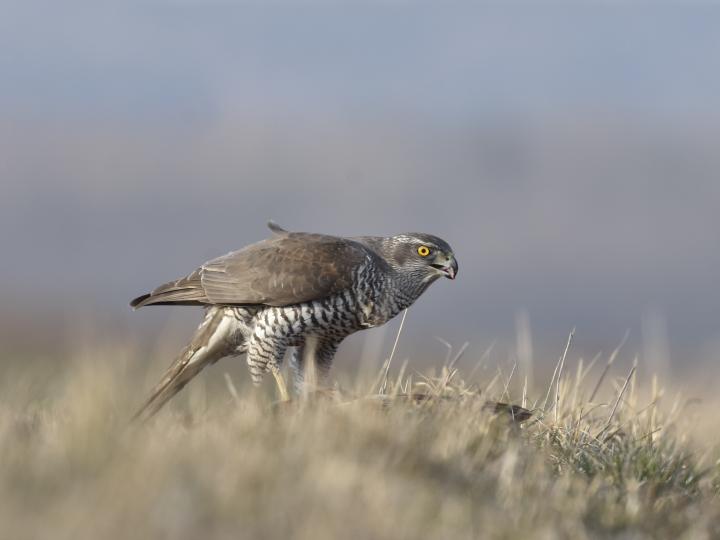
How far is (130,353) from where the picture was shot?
520 centimetres

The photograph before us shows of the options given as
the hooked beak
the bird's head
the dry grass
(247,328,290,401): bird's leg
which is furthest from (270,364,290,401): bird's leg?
the hooked beak

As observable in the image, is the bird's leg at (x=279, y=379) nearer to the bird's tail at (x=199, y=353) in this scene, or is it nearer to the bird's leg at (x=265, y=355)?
the bird's leg at (x=265, y=355)

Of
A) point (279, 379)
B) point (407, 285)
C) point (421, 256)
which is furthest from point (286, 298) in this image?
point (421, 256)

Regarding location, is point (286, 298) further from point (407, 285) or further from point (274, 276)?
point (407, 285)

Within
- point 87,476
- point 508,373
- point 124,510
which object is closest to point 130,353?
point 87,476

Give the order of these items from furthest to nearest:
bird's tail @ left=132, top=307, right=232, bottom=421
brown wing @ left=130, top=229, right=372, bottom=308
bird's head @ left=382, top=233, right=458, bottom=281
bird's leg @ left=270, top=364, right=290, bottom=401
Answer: bird's head @ left=382, top=233, right=458, bottom=281 → bird's tail @ left=132, top=307, right=232, bottom=421 → brown wing @ left=130, top=229, right=372, bottom=308 → bird's leg @ left=270, top=364, right=290, bottom=401

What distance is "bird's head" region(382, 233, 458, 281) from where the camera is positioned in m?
8.40

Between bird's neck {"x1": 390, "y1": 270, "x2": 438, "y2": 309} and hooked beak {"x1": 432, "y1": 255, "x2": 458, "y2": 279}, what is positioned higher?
hooked beak {"x1": 432, "y1": 255, "x2": 458, "y2": 279}

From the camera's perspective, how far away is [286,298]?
7777mm

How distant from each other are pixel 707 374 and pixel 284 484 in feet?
15.7

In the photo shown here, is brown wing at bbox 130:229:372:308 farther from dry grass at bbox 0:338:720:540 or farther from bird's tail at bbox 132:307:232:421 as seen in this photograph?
dry grass at bbox 0:338:720:540

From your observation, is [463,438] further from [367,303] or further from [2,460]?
[367,303]

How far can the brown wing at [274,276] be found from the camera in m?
7.78

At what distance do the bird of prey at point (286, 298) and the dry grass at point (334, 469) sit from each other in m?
1.58
